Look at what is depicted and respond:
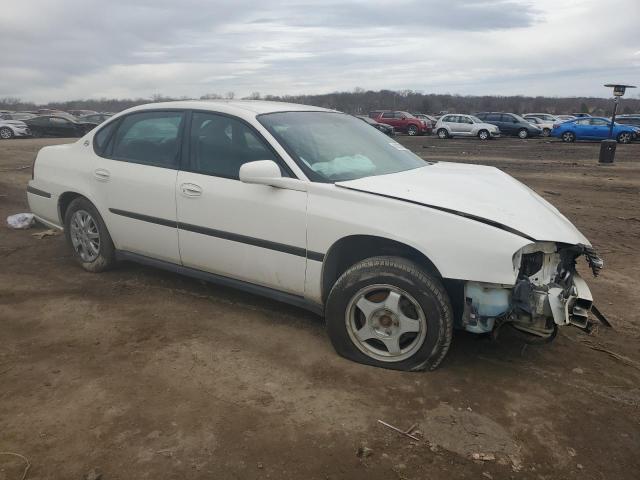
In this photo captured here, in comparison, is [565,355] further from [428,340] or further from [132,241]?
[132,241]

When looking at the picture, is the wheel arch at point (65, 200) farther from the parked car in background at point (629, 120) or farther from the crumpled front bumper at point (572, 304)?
the parked car in background at point (629, 120)

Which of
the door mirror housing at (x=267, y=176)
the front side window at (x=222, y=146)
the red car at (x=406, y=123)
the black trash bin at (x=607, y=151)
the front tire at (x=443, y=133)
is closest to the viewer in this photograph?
the door mirror housing at (x=267, y=176)

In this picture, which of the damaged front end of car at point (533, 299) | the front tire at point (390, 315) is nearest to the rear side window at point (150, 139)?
the front tire at point (390, 315)

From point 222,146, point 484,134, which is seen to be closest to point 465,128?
point 484,134

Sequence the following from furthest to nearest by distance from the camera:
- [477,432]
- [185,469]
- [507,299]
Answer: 1. [507,299]
2. [477,432]
3. [185,469]

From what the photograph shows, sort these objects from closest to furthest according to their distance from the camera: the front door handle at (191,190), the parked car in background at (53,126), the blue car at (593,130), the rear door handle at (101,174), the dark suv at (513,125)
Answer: the front door handle at (191,190) < the rear door handle at (101,174) < the blue car at (593,130) < the parked car in background at (53,126) < the dark suv at (513,125)

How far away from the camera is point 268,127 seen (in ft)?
12.6

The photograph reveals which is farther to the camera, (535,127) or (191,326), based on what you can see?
(535,127)

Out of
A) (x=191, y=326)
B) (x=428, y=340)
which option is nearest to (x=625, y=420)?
(x=428, y=340)

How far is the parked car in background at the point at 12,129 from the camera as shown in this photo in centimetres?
2498

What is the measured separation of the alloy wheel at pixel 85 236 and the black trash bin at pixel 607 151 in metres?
14.9

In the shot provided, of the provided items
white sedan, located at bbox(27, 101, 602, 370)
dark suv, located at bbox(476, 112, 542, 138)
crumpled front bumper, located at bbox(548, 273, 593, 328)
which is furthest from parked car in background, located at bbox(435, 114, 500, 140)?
crumpled front bumper, located at bbox(548, 273, 593, 328)

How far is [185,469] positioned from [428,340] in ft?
5.04

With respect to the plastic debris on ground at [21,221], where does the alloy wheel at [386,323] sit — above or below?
above
